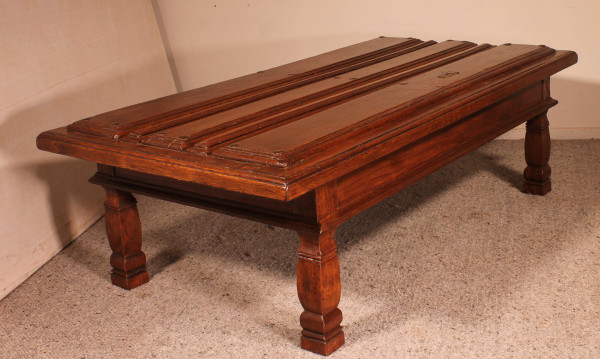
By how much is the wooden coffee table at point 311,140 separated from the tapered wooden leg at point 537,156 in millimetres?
90

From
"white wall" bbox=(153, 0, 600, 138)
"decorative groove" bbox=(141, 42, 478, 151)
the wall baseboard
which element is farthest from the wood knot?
the wall baseboard

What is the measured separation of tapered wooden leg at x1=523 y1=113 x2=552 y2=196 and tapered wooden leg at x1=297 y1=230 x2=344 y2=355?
117 cm

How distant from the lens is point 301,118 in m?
1.98

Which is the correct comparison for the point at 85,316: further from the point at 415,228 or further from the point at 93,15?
the point at 93,15

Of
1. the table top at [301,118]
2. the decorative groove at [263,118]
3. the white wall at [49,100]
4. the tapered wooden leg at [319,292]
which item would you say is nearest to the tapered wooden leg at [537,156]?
the table top at [301,118]

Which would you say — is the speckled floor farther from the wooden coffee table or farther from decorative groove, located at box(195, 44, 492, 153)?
decorative groove, located at box(195, 44, 492, 153)

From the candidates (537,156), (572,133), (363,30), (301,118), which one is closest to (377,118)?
(301,118)

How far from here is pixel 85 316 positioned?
2.15 metres

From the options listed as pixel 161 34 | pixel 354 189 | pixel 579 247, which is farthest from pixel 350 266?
pixel 161 34

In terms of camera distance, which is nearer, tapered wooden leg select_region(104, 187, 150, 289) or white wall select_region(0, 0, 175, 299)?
tapered wooden leg select_region(104, 187, 150, 289)

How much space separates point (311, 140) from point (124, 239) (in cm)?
76

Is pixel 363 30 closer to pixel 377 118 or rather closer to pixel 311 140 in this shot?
pixel 377 118

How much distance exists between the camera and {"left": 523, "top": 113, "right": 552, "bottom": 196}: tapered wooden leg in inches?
105

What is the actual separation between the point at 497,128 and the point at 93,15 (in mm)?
1574
